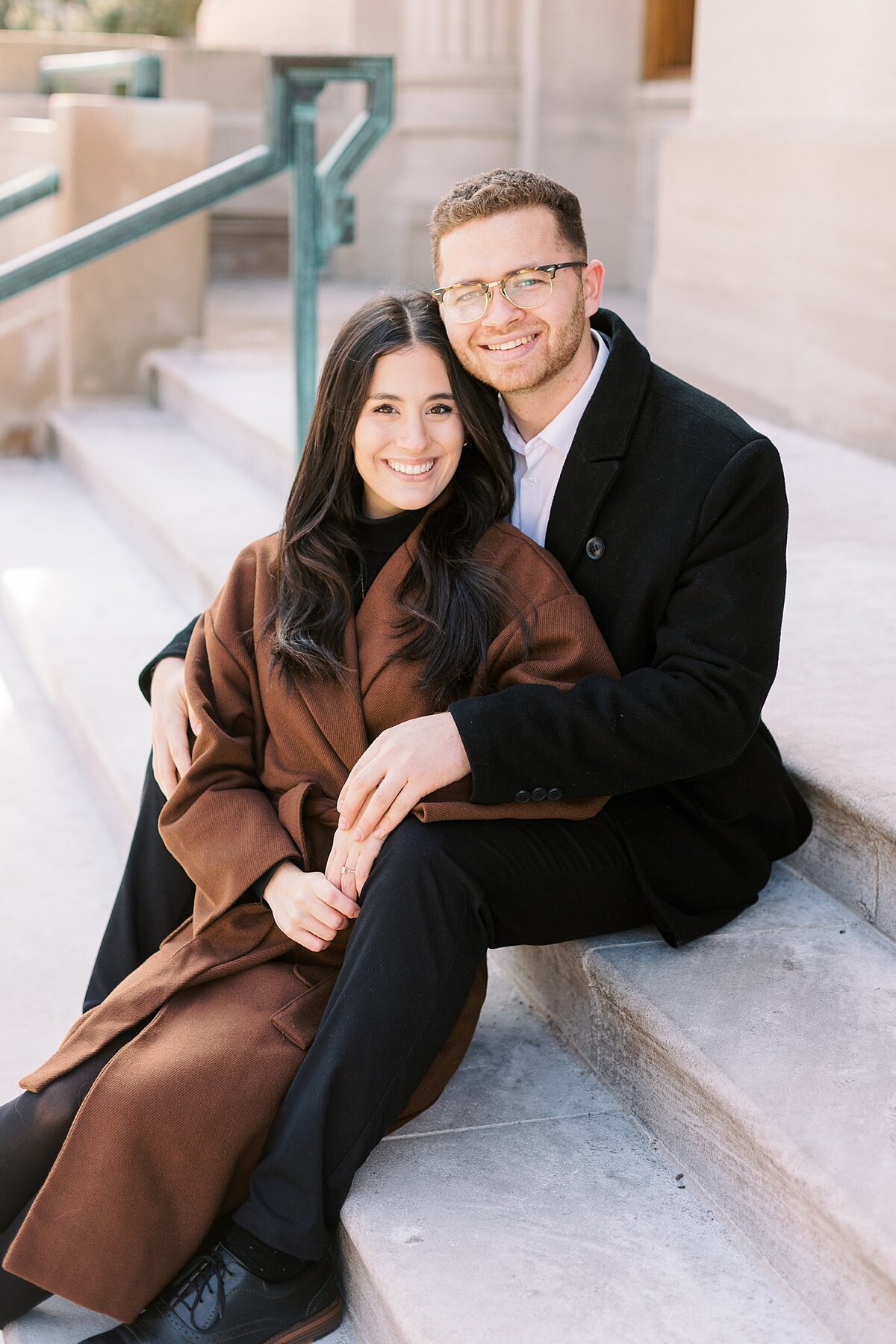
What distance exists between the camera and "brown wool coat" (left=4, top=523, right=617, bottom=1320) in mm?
1854

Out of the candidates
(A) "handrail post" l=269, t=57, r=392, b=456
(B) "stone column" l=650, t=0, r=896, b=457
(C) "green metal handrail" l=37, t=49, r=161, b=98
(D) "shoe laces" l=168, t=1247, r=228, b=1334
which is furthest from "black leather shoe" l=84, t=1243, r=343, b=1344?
(C) "green metal handrail" l=37, t=49, r=161, b=98

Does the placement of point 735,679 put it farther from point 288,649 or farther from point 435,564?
point 288,649

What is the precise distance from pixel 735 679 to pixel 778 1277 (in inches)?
28.6

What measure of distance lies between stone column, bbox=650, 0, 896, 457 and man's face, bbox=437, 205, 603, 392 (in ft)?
7.08

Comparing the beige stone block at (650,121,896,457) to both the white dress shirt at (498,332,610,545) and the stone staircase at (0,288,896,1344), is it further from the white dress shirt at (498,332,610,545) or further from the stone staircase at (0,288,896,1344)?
the white dress shirt at (498,332,610,545)

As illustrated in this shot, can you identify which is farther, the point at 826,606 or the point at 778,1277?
the point at 826,606

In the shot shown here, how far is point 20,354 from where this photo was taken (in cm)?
621

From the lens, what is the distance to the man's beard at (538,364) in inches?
84.9

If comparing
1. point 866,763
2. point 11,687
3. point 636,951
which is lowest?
point 11,687

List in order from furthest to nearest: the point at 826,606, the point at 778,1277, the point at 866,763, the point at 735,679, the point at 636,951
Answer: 1. the point at 826,606
2. the point at 866,763
3. the point at 636,951
4. the point at 735,679
5. the point at 778,1277

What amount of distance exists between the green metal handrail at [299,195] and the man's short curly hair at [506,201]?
2.08m

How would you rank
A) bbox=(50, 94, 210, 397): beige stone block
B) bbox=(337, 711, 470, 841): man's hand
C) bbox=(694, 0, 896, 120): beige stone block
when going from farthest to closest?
1. bbox=(50, 94, 210, 397): beige stone block
2. bbox=(694, 0, 896, 120): beige stone block
3. bbox=(337, 711, 470, 841): man's hand

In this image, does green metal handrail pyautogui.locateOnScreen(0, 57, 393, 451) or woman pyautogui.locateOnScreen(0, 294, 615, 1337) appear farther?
green metal handrail pyautogui.locateOnScreen(0, 57, 393, 451)

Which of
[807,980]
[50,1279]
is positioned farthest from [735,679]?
[50,1279]
